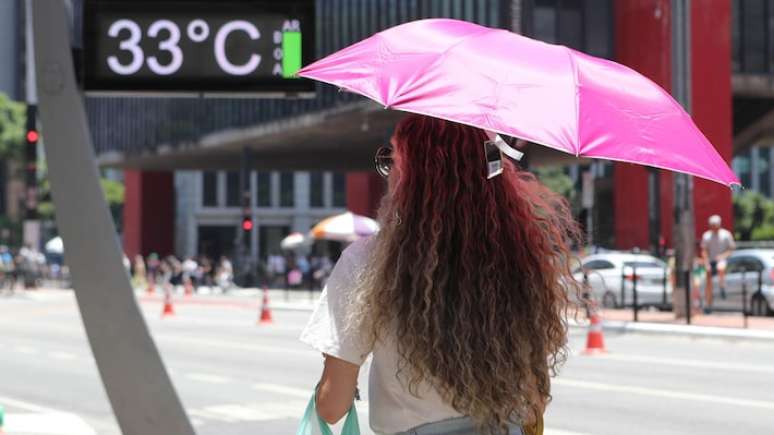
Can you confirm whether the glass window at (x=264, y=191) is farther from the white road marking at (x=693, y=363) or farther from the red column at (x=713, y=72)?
the white road marking at (x=693, y=363)

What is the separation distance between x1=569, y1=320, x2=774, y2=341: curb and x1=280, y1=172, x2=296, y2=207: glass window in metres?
70.2

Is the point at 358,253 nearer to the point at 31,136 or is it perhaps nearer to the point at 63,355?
the point at 63,355

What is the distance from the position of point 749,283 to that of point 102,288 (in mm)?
22262

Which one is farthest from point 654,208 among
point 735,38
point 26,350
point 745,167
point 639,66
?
point 745,167

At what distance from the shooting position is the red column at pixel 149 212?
7250 centimetres

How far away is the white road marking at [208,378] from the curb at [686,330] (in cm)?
598

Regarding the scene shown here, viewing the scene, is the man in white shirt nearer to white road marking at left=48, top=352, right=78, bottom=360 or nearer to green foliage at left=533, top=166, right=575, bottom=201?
white road marking at left=48, top=352, right=78, bottom=360

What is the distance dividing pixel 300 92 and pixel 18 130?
68.5 metres

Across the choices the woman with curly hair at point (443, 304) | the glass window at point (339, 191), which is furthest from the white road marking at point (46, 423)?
the glass window at point (339, 191)

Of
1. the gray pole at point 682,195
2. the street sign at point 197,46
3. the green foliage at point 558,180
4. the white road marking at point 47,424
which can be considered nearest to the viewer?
the street sign at point 197,46

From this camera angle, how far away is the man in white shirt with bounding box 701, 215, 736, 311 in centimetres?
2608

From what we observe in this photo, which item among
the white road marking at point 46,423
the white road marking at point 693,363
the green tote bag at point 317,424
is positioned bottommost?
the white road marking at point 693,363

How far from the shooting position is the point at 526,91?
343 centimetres

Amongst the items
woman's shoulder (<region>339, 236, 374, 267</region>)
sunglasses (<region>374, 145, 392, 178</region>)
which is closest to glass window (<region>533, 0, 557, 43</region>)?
sunglasses (<region>374, 145, 392, 178</region>)
